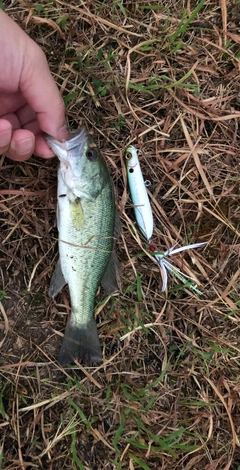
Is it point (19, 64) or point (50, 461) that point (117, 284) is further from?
point (19, 64)

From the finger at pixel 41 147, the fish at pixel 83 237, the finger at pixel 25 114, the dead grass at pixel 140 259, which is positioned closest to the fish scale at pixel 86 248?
the fish at pixel 83 237

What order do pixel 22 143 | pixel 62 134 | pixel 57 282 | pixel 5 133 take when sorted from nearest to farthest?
pixel 5 133 → pixel 22 143 → pixel 62 134 → pixel 57 282

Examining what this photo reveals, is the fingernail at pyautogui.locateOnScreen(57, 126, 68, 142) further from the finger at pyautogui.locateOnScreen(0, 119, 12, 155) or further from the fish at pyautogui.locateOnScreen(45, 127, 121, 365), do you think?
the finger at pyautogui.locateOnScreen(0, 119, 12, 155)

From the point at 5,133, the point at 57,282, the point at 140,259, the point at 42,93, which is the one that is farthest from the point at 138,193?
the point at 5,133

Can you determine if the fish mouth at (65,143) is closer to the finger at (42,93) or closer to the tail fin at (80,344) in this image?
the finger at (42,93)

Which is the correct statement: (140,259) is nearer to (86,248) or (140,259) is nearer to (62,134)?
(86,248)
